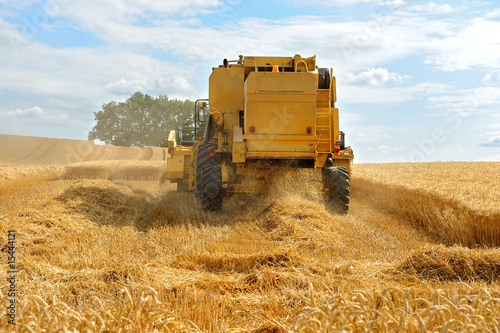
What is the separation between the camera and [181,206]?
35.7ft

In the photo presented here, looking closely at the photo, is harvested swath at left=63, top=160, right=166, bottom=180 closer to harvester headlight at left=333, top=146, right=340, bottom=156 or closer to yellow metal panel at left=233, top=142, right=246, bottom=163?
harvester headlight at left=333, top=146, right=340, bottom=156

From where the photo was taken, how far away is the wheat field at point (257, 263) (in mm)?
2957

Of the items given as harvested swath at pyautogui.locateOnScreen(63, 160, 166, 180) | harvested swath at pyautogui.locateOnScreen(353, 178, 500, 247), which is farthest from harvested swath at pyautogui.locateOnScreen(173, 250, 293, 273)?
harvested swath at pyautogui.locateOnScreen(63, 160, 166, 180)

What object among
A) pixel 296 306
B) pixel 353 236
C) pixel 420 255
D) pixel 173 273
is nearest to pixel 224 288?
pixel 173 273

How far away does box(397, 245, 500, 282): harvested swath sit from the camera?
5059 millimetres

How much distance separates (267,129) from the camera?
9078 mm

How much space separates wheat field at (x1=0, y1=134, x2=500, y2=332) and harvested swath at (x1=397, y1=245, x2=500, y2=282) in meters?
0.02

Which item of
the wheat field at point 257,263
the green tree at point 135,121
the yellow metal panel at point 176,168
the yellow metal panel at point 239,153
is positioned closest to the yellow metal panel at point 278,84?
the yellow metal panel at point 239,153

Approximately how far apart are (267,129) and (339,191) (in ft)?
7.18

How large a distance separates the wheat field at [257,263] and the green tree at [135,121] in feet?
132

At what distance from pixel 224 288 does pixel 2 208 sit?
240 inches

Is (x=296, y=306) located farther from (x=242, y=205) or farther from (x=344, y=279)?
(x=242, y=205)

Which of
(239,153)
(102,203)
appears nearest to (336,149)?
(239,153)

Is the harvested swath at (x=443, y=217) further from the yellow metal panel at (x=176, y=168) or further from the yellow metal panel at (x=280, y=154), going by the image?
the yellow metal panel at (x=176, y=168)
